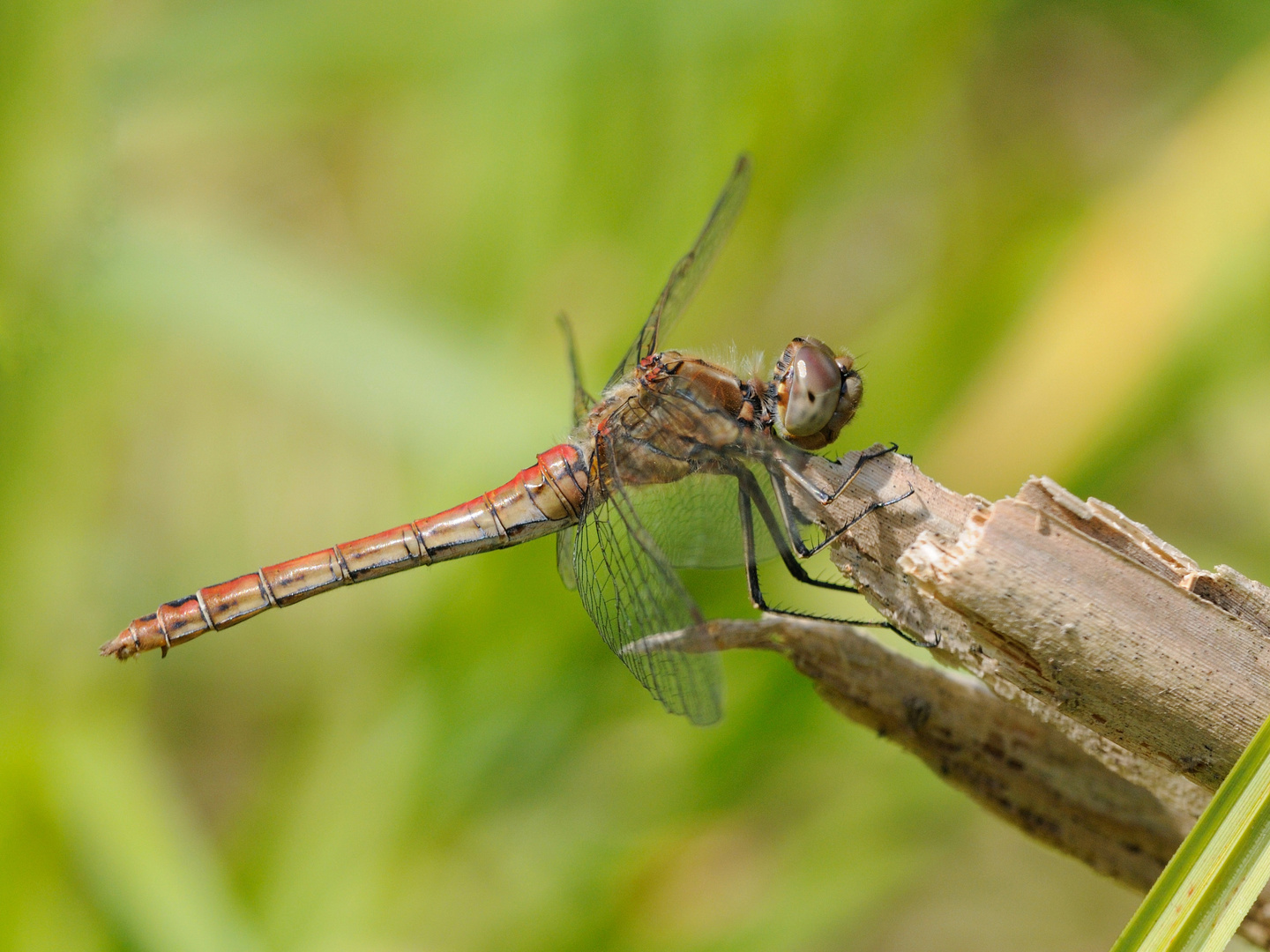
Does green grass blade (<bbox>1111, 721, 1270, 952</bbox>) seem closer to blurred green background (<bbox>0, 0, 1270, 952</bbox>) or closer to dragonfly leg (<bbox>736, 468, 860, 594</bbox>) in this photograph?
dragonfly leg (<bbox>736, 468, 860, 594</bbox>)

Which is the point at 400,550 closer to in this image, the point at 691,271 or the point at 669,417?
the point at 669,417

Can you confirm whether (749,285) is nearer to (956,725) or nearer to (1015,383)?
(1015,383)

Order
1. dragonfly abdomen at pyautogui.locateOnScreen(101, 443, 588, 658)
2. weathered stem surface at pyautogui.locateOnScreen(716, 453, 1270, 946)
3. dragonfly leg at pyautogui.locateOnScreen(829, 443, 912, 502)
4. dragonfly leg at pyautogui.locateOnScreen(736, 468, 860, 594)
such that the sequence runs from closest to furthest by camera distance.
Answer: weathered stem surface at pyautogui.locateOnScreen(716, 453, 1270, 946) → dragonfly leg at pyautogui.locateOnScreen(829, 443, 912, 502) → dragonfly leg at pyautogui.locateOnScreen(736, 468, 860, 594) → dragonfly abdomen at pyautogui.locateOnScreen(101, 443, 588, 658)

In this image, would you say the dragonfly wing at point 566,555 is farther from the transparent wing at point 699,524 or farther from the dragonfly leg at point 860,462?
the dragonfly leg at point 860,462

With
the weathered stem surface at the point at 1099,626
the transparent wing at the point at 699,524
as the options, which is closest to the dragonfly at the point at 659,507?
the transparent wing at the point at 699,524

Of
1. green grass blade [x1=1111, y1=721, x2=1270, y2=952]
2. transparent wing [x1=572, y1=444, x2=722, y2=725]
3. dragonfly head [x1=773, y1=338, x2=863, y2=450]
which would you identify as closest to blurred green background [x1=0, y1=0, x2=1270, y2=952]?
transparent wing [x1=572, y1=444, x2=722, y2=725]

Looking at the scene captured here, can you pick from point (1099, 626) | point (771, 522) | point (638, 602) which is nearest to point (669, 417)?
point (771, 522)

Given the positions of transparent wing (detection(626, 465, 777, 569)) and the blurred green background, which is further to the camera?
the blurred green background
